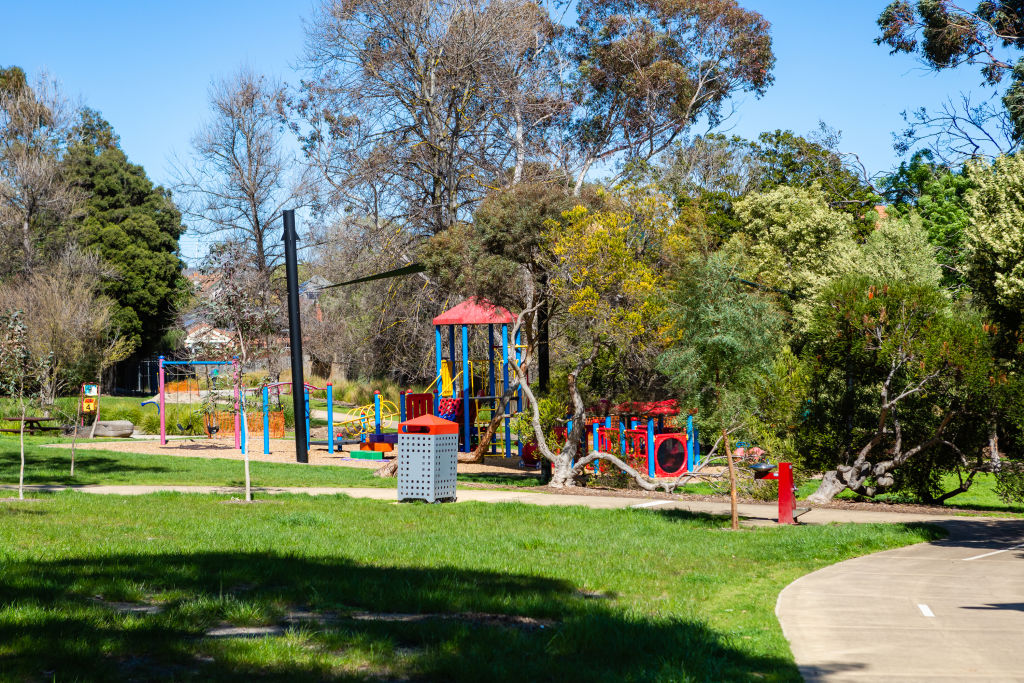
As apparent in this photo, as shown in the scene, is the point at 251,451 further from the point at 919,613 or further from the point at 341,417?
the point at 919,613

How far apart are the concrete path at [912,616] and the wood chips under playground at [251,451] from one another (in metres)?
13.1

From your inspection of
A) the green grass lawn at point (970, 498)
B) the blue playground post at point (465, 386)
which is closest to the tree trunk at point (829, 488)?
the green grass lawn at point (970, 498)

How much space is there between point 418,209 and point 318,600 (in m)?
20.3

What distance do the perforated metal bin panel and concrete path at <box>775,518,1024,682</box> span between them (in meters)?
6.99

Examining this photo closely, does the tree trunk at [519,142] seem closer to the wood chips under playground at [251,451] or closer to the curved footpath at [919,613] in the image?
the wood chips under playground at [251,451]

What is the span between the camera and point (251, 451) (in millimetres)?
26844

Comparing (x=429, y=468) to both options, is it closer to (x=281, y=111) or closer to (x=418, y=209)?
(x=418, y=209)

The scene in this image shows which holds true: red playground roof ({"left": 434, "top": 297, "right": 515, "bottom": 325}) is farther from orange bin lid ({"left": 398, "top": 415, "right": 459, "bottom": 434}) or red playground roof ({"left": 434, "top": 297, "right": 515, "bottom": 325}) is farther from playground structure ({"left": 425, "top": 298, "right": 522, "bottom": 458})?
orange bin lid ({"left": 398, "top": 415, "right": 459, "bottom": 434})

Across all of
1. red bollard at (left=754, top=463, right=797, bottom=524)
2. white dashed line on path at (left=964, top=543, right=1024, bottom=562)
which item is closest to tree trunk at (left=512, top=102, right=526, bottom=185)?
red bollard at (left=754, top=463, right=797, bottom=524)

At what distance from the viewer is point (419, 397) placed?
23.6 meters

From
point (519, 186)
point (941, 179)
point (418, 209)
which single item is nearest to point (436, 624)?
point (519, 186)

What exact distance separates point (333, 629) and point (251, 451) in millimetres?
21736

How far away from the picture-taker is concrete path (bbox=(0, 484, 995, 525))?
13.2 m

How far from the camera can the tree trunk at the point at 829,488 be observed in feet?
48.9
